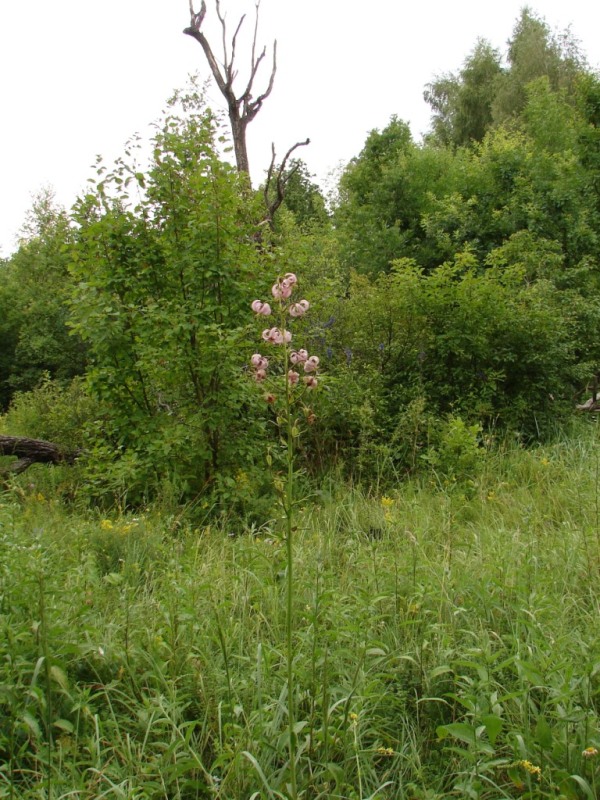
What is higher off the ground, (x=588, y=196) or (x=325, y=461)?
(x=588, y=196)

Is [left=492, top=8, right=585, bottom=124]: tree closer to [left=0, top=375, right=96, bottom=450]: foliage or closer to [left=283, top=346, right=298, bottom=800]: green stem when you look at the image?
[left=0, top=375, right=96, bottom=450]: foliage

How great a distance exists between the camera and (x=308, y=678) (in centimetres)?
210

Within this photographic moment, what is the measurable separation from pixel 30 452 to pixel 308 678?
5237 mm

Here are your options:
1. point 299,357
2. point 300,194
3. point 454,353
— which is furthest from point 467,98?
point 299,357

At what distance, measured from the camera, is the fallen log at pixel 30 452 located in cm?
629

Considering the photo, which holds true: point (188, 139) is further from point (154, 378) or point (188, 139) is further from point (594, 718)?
point (594, 718)

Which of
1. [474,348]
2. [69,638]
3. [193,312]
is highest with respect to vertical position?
[193,312]

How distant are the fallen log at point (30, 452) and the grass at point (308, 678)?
344 centimetres

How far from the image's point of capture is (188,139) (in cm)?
522

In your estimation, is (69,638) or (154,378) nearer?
(69,638)

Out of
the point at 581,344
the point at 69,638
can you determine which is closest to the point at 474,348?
the point at 581,344

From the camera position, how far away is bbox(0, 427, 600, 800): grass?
1.79 m

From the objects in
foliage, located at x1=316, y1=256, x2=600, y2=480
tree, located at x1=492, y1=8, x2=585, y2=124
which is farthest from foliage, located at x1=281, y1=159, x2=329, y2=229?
foliage, located at x1=316, y1=256, x2=600, y2=480

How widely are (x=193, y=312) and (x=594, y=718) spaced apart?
3.79 metres
